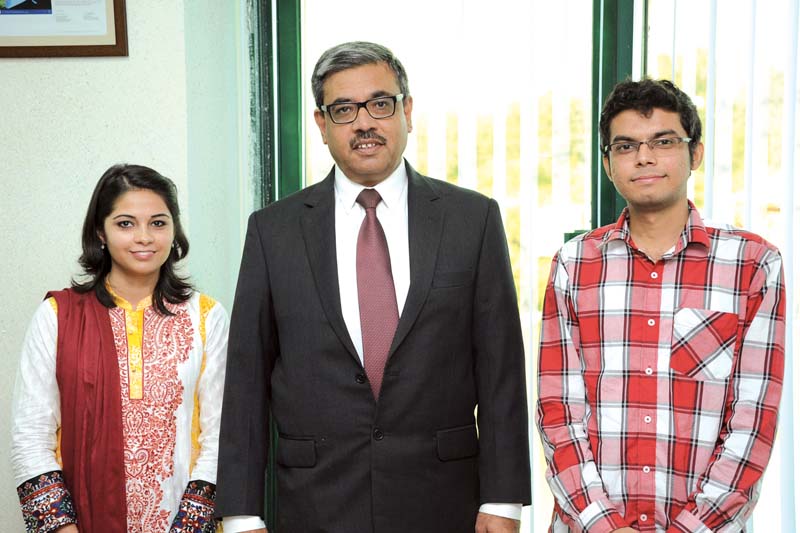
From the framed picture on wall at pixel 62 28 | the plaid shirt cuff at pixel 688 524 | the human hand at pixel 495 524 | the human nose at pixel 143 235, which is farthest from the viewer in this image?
the framed picture on wall at pixel 62 28

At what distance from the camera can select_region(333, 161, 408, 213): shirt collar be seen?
1964 millimetres

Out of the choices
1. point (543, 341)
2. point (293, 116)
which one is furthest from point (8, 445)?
→ point (543, 341)

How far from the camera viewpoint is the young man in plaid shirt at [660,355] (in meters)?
1.67

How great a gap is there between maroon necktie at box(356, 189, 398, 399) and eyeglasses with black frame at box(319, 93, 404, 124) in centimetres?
24

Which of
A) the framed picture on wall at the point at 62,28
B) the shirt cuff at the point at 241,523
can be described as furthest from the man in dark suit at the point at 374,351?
the framed picture on wall at the point at 62,28

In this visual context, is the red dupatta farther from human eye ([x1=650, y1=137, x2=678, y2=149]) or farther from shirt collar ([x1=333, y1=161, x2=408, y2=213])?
human eye ([x1=650, y1=137, x2=678, y2=149])

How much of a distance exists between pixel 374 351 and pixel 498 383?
0.29 m

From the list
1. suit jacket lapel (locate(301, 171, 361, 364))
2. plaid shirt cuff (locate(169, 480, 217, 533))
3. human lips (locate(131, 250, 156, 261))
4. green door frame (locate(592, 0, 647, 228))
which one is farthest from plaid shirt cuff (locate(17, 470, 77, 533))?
green door frame (locate(592, 0, 647, 228))

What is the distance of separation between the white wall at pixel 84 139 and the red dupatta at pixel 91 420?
0.62m

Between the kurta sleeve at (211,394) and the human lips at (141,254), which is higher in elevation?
the human lips at (141,254)

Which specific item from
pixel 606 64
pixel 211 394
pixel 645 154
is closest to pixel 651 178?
pixel 645 154

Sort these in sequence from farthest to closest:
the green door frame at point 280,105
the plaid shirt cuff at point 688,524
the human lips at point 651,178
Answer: the green door frame at point 280,105, the human lips at point 651,178, the plaid shirt cuff at point 688,524

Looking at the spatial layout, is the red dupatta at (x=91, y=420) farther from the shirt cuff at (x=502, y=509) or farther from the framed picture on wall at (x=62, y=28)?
the framed picture on wall at (x=62, y=28)

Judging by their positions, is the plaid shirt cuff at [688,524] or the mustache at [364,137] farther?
the mustache at [364,137]
